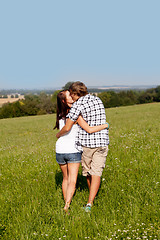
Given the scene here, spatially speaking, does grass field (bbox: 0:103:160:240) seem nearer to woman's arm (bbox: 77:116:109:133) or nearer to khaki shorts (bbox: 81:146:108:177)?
khaki shorts (bbox: 81:146:108:177)

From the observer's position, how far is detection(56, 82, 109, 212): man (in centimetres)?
400

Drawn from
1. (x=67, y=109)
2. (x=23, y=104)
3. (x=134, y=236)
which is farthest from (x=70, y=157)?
(x=23, y=104)

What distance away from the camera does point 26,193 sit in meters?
5.05

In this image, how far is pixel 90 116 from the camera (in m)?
4.07

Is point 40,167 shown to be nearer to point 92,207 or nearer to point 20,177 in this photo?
point 20,177

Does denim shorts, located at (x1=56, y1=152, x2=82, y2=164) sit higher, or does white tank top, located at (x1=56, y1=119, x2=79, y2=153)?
white tank top, located at (x1=56, y1=119, x2=79, y2=153)

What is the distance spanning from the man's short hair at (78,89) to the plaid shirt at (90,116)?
10 centimetres

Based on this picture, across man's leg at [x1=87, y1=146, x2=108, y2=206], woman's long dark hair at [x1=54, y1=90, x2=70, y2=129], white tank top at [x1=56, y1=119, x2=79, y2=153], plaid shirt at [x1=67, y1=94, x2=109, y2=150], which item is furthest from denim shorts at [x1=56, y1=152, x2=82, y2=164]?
woman's long dark hair at [x1=54, y1=90, x2=70, y2=129]

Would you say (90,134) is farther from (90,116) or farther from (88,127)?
(90,116)

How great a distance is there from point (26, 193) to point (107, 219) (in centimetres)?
214

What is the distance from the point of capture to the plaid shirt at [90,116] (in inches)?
157

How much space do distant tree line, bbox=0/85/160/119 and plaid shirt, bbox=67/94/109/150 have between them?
7767 cm

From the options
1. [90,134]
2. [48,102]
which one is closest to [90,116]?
[90,134]

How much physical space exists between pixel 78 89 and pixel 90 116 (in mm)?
536
